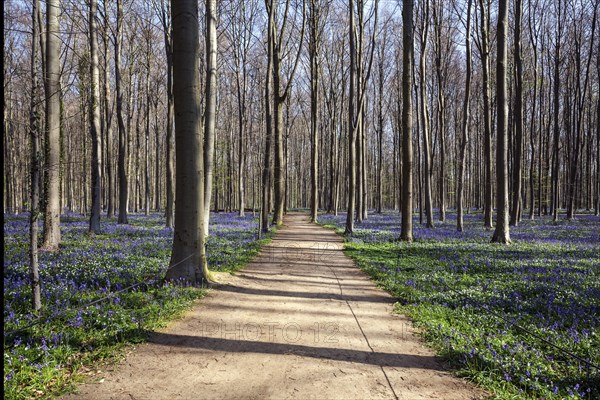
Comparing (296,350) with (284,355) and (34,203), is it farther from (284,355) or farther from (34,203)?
(34,203)

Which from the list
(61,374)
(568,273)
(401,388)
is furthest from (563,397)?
(568,273)

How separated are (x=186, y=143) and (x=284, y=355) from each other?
4847 millimetres

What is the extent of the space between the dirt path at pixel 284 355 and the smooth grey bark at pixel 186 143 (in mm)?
1041

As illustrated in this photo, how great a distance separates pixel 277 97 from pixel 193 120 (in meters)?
12.9

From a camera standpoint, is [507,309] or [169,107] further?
[169,107]

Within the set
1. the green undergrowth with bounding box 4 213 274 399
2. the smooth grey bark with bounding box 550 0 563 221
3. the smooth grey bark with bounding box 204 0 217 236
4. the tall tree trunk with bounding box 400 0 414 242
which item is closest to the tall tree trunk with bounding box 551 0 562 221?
the smooth grey bark with bounding box 550 0 563 221

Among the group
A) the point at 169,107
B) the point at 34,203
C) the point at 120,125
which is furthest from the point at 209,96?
the point at 34,203

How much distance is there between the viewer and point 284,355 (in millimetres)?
4383

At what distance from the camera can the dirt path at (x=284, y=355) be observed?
3.59 meters

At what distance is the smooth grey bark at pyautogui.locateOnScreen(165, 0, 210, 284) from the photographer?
718 centimetres

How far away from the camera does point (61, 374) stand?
3721 millimetres

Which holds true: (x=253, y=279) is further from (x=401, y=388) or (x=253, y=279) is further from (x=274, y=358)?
(x=401, y=388)

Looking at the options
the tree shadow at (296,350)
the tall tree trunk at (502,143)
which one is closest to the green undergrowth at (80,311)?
the tree shadow at (296,350)

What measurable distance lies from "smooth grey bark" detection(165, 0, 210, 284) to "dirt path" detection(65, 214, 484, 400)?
3.41 feet
